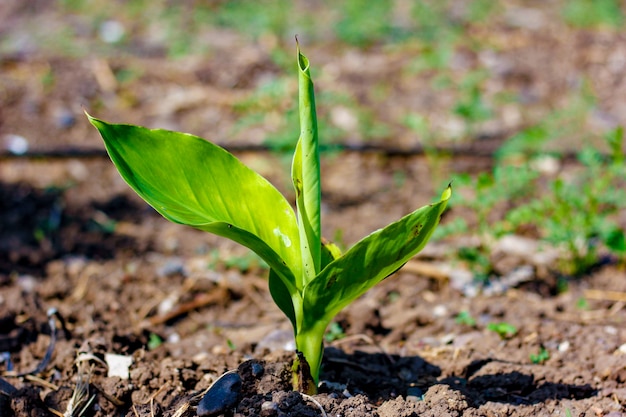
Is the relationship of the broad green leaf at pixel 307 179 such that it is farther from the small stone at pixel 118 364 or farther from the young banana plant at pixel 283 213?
the small stone at pixel 118 364

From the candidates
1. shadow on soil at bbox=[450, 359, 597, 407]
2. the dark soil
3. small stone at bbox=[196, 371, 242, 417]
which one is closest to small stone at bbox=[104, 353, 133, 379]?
the dark soil

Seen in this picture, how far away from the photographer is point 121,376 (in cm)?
201

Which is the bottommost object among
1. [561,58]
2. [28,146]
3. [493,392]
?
[493,392]

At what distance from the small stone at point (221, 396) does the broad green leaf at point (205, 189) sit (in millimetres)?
277

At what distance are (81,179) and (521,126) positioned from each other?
8.48ft

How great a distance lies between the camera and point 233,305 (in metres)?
2.84

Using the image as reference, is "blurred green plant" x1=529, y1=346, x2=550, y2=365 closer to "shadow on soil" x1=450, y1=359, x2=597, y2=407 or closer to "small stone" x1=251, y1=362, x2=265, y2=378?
"shadow on soil" x1=450, y1=359, x2=597, y2=407

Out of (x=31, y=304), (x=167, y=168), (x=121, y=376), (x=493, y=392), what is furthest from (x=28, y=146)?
(x=493, y=392)

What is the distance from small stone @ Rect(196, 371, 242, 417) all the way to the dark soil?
0.02 m

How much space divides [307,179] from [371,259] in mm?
242

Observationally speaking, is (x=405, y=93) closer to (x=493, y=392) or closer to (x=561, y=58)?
(x=561, y=58)

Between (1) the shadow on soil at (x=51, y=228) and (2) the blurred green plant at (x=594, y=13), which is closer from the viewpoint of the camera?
(1) the shadow on soil at (x=51, y=228)

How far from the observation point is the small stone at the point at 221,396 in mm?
1716

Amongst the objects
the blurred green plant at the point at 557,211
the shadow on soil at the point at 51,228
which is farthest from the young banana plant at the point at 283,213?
the shadow on soil at the point at 51,228
